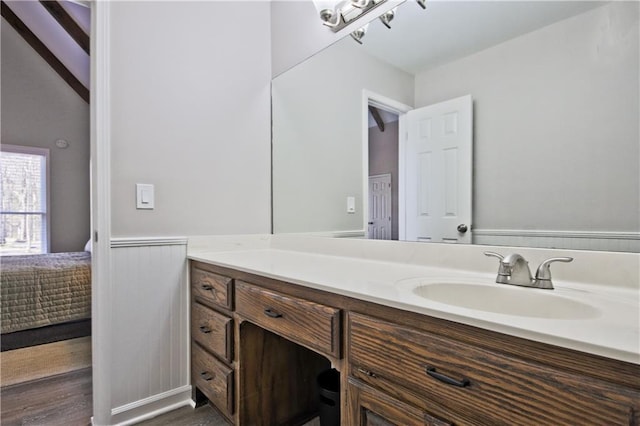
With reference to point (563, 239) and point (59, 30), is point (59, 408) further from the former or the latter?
point (59, 30)

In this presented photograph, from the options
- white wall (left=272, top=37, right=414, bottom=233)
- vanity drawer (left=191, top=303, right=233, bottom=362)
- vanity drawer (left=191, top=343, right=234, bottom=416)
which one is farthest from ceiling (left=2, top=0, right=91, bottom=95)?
vanity drawer (left=191, top=343, right=234, bottom=416)

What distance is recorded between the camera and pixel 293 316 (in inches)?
44.3

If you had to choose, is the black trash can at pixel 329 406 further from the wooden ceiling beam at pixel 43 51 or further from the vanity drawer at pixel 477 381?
the wooden ceiling beam at pixel 43 51

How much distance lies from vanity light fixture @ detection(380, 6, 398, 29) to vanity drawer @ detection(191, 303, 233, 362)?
150 centimetres

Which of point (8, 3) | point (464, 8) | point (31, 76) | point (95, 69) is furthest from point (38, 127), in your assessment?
point (464, 8)

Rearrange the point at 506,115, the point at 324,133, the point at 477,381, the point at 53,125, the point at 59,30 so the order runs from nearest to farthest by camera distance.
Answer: the point at 477,381
the point at 506,115
the point at 324,133
the point at 59,30
the point at 53,125

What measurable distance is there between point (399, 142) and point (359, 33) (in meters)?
0.61

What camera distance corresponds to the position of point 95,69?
1561mm

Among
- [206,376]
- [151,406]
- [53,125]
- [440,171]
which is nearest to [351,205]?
[440,171]

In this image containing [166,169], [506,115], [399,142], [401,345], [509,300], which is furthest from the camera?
[166,169]

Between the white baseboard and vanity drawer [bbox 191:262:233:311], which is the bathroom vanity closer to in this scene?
vanity drawer [bbox 191:262:233:311]

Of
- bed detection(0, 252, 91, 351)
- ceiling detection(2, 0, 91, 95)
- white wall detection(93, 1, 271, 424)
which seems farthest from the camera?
ceiling detection(2, 0, 91, 95)

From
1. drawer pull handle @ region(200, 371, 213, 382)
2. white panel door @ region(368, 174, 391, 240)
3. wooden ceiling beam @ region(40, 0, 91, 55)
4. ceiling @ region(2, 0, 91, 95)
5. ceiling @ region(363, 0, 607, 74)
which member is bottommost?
drawer pull handle @ region(200, 371, 213, 382)

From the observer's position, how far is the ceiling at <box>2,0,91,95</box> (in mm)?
3598
